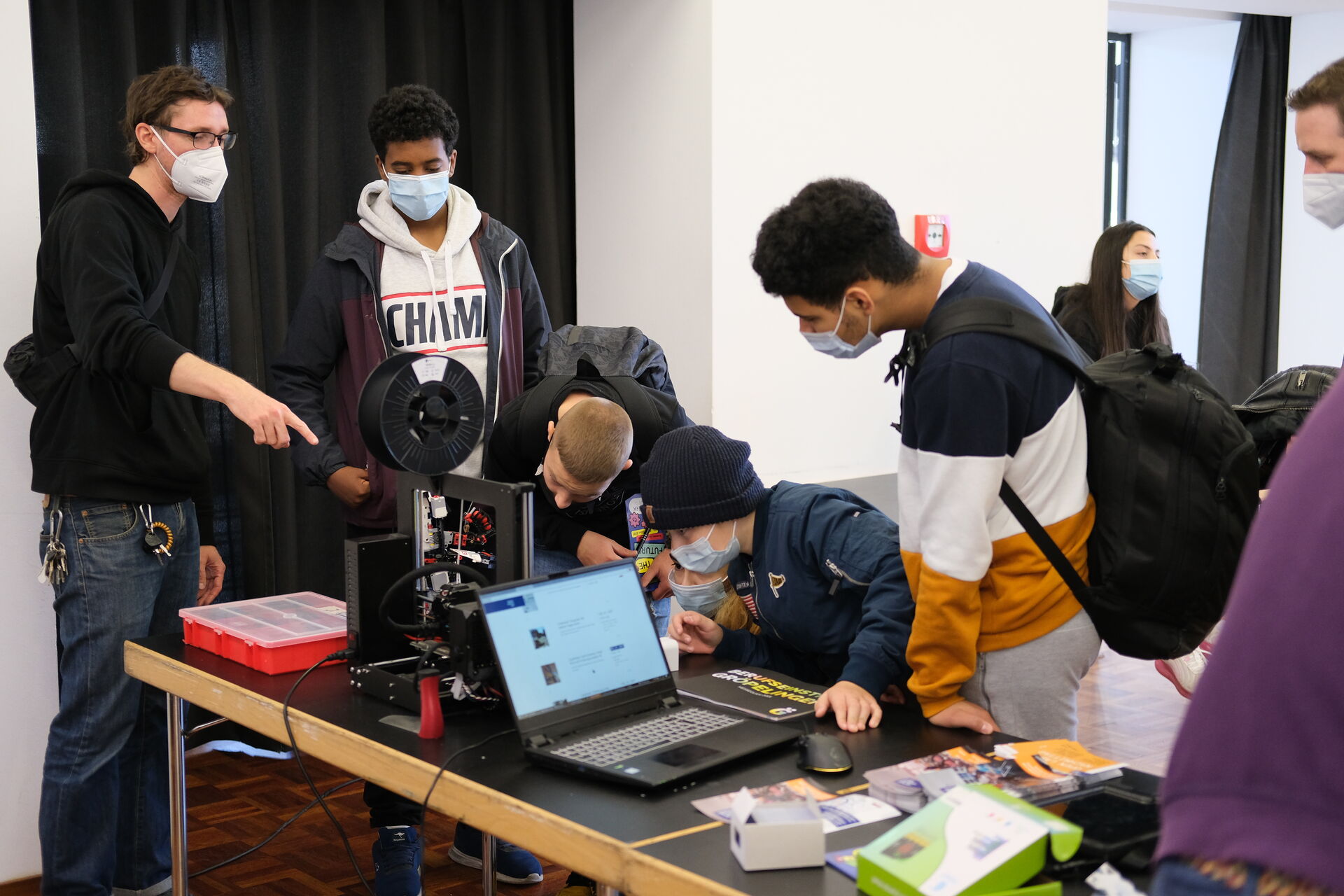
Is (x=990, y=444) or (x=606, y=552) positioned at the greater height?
(x=990, y=444)

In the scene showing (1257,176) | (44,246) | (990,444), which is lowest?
(990,444)

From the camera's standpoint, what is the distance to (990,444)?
1662 millimetres

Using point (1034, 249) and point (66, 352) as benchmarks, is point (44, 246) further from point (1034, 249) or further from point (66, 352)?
point (1034, 249)

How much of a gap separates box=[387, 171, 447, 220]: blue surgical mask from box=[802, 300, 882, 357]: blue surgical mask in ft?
3.75

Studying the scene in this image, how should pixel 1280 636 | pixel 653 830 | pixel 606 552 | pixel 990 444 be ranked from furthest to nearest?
pixel 606 552, pixel 990 444, pixel 653 830, pixel 1280 636

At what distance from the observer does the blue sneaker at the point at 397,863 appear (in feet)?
8.28

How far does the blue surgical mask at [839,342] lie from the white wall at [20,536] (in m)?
1.90

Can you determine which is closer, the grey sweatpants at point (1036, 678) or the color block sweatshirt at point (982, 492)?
the color block sweatshirt at point (982, 492)

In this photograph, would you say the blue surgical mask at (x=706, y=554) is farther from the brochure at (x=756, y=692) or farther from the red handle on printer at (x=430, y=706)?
the red handle on printer at (x=430, y=706)

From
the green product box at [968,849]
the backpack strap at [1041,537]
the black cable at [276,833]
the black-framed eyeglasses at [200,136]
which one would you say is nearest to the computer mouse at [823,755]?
the green product box at [968,849]

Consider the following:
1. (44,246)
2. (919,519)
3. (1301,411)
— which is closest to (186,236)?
(44,246)

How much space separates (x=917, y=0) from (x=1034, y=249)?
1081 millimetres

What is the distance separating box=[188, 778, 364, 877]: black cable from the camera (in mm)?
2896

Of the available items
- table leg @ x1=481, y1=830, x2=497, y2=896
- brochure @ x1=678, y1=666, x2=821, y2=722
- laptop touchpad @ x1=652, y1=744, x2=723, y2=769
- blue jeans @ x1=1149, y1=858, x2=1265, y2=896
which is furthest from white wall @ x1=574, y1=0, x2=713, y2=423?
blue jeans @ x1=1149, y1=858, x2=1265, y2=896
